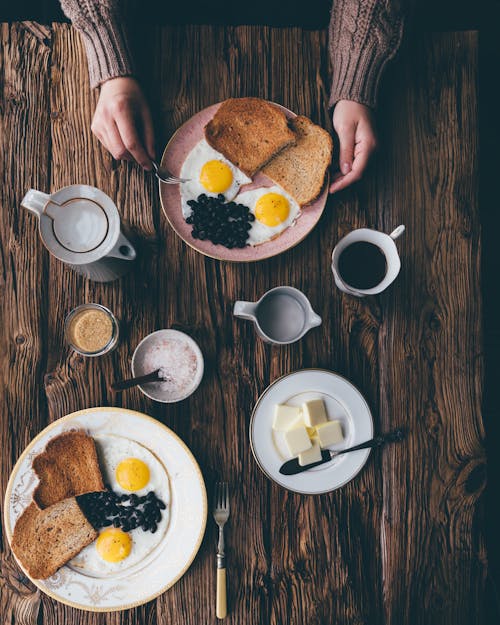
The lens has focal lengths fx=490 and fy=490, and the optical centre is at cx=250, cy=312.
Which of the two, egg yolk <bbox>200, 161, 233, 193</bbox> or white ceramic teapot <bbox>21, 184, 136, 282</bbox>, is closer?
white ceramic teapot <bbox>21, 184, 136, 282</bbox>

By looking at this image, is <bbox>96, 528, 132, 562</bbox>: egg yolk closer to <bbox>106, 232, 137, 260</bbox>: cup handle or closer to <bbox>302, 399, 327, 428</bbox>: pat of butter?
<bbox>302, 399, 327, 428</bbox>: pat of butter

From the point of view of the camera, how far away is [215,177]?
1272 millimetres

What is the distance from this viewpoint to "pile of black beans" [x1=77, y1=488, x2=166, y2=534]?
1.23m

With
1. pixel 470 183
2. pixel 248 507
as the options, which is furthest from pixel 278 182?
pixel 248 507

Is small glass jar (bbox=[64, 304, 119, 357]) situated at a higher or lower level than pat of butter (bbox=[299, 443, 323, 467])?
higher

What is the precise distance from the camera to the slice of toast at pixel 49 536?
1213 mm

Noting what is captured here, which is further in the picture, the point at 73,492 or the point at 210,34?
the point at 210,34

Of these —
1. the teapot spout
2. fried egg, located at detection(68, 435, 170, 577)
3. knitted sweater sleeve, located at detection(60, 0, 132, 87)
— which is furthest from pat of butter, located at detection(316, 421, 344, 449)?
knitted sweater sleeve, located at detection(60, 0, 132, 87)

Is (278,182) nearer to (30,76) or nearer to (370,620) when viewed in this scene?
(30,76)

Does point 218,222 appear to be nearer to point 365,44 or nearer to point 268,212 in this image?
point 268,212

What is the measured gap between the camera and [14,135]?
4.31 ft

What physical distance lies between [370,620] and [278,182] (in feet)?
3.82

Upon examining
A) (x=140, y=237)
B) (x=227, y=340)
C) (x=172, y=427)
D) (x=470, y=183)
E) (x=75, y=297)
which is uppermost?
(x=470, y=183)

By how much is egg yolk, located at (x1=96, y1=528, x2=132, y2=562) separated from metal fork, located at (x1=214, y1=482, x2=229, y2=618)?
0.75 ft
